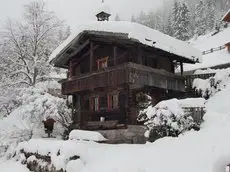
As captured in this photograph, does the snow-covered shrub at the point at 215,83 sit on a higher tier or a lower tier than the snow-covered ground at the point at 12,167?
higher

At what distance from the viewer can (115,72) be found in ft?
64.5

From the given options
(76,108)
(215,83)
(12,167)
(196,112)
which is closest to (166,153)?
(196,112)

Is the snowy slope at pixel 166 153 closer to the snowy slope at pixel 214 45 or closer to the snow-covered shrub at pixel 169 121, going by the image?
the snow-covered shrub at pixel 169 121

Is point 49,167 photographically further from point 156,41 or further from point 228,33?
point 228,33

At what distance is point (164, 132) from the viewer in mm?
14641

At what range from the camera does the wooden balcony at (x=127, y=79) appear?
19047mm

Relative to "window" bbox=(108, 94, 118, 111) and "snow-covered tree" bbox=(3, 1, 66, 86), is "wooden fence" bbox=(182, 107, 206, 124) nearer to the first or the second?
"window" bbox=(108, 94, 118, 111)

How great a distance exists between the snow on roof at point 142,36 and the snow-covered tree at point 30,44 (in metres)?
5.01

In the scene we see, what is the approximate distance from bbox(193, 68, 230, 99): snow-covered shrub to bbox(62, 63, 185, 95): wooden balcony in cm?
162

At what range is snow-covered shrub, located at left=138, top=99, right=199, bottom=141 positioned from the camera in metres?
14.4

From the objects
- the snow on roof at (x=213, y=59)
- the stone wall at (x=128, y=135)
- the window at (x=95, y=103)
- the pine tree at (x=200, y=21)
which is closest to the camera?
the stone wall at (x=128, y=135)

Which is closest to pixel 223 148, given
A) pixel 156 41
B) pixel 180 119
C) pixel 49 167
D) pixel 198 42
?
pixel 180 119

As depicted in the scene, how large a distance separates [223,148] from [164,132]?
416cm

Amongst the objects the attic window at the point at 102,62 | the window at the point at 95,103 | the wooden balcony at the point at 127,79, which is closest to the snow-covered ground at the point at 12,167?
the wooden balcony at the point at 127,79
